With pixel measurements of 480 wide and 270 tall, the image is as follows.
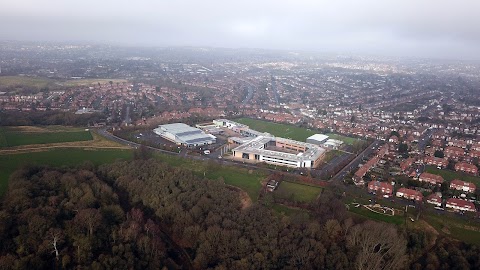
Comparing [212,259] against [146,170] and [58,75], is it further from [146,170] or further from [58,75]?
[58,75]

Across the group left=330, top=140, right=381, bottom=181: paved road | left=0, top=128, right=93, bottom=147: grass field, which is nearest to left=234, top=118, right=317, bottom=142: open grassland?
left=330, top=140, right=381, bottom=181: paved road

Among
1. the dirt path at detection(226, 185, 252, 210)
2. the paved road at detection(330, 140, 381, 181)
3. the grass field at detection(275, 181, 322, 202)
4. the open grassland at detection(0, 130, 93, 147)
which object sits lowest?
the dirt path at detection(226, 185, 252, 210)

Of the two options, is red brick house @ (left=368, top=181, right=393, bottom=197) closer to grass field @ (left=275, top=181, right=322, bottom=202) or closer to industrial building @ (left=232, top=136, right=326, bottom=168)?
grass field @ (left=275, top=181, right=322, bottom=202)

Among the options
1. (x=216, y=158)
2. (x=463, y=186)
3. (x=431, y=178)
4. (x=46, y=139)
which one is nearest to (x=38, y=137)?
(x=46, y=139)

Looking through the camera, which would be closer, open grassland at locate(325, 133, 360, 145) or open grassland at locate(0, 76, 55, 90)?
open grassland at locate(325, 133, 360, 145)

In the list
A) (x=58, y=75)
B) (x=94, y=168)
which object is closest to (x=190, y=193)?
(x=94, y=168)

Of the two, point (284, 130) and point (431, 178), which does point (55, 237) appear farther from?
point (284, 130)

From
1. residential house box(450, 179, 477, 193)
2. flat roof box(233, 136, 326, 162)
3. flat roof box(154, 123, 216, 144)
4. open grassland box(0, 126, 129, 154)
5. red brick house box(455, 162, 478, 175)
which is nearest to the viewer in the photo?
residential house box(450, 179, 477, 193)

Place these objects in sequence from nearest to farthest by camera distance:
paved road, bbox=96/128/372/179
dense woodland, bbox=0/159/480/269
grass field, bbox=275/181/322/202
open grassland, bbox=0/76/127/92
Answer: dense woodland, bbox=0/159/480/269
grass field, bbox=275/181/322/202
paved road, bbox=96/128/372/179
open grassland, bbox=0/76/127/92

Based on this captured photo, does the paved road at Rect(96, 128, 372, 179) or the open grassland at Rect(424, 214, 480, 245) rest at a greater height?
the paved road at Rect(96, 128, 372, 179)
